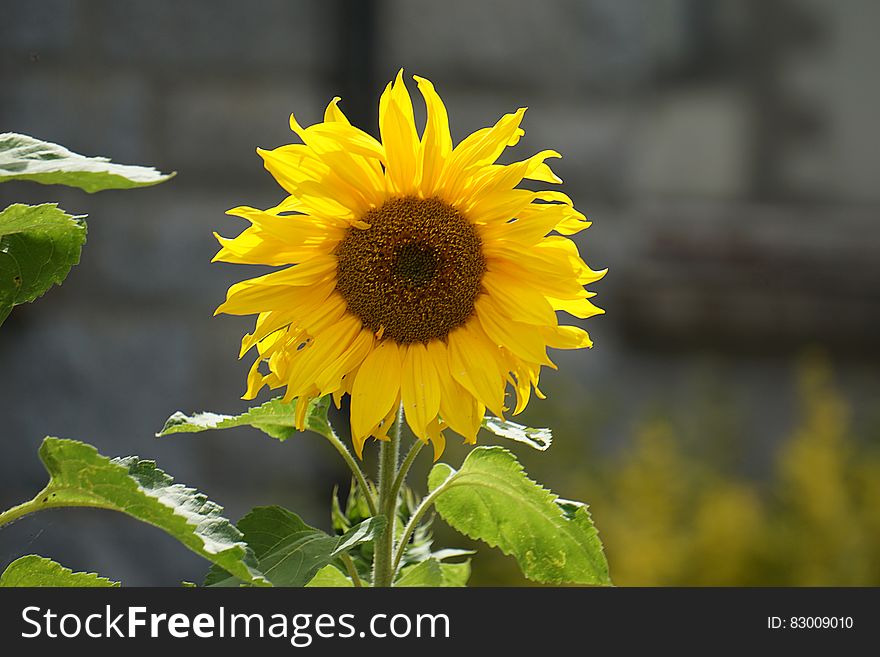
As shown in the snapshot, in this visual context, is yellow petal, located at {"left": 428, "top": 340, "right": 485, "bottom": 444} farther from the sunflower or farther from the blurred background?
the blurred background

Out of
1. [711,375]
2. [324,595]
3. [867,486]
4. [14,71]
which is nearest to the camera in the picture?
[324,595]

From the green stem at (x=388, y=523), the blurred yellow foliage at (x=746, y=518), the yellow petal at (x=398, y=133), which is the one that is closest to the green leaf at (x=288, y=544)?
the green stem at (x=388, y=523)

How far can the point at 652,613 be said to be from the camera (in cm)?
36

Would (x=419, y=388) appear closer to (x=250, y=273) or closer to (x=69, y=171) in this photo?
(x=69, y=171)

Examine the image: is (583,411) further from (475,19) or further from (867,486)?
(475,19)

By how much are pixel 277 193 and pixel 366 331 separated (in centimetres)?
128

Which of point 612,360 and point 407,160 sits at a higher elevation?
point 612,360

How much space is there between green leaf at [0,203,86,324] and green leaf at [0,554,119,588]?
3.0 inches

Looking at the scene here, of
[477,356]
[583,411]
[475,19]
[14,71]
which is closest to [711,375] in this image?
[583,411]

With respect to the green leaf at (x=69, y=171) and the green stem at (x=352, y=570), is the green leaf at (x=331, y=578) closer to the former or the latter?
the green stem at (x=352, y=570)

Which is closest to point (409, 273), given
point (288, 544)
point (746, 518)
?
point (288, 544)

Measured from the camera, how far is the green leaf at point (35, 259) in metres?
0.36

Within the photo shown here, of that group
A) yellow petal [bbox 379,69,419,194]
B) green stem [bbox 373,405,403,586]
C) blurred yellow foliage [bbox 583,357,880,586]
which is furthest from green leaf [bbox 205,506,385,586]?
blurred yellow foliage [bbox 583,357,880,586]

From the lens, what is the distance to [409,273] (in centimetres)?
41
